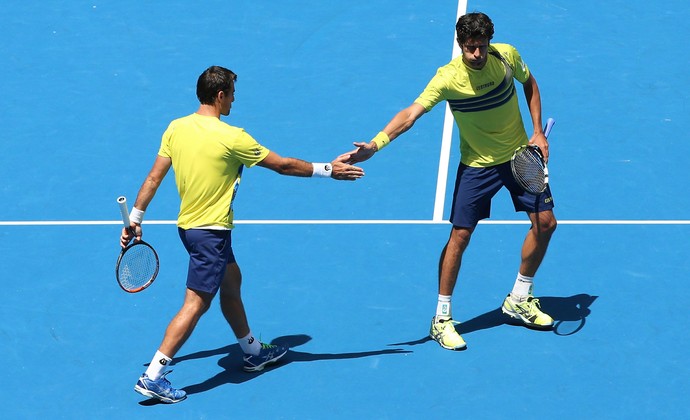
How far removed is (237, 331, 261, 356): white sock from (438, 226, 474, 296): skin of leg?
1.46m

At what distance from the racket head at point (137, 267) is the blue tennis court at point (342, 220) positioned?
0.63m

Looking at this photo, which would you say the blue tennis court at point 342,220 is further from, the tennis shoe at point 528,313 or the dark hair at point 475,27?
the dark hair at point 475,27

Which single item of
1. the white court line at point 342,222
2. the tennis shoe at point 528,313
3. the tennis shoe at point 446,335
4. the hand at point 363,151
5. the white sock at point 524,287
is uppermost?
the hand at point 363,151

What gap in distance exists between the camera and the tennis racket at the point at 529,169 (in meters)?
9.48

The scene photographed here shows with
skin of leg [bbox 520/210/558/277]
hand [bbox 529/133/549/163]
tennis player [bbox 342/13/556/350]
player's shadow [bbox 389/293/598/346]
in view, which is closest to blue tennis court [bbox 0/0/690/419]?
player's shadow [bbox 389/293/598/346]

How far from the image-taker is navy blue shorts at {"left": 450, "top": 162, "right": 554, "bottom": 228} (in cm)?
959

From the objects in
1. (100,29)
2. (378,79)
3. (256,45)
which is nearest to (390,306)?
(378,79)

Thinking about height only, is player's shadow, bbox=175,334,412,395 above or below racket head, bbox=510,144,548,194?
below

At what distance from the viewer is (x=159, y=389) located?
29.0 ft

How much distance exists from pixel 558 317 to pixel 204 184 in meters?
3.02

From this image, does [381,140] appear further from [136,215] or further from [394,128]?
[136,215]

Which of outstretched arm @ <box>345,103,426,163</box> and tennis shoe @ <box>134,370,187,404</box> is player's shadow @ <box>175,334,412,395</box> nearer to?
tennis shoe @ <box>134,370,187,404</box>

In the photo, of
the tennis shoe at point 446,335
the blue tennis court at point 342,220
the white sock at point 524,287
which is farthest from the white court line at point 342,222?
the tennis shoe at point 446,335

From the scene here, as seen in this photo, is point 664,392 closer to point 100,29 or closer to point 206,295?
point 206,295
